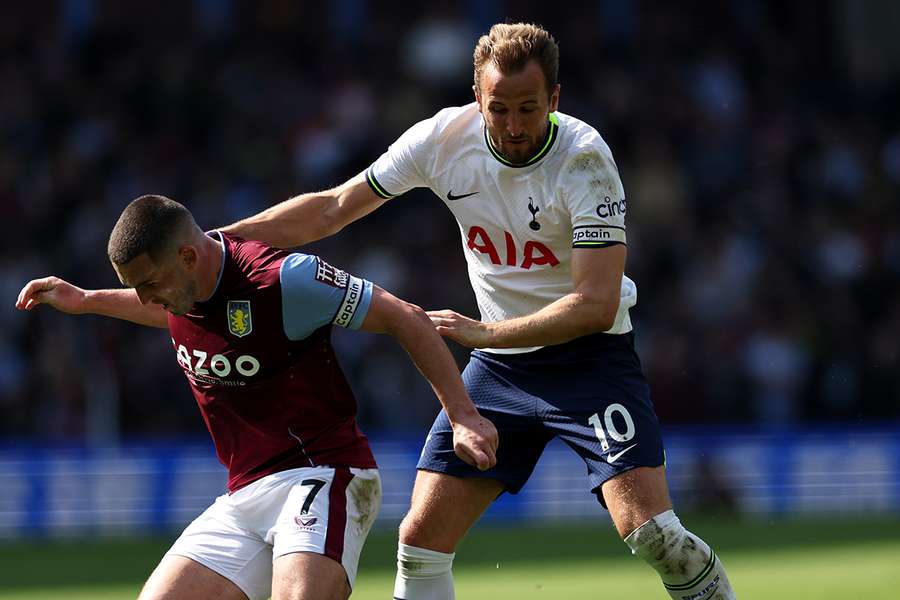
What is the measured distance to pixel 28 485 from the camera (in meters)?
14.6

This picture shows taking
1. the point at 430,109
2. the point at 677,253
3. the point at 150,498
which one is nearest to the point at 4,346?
the point at 150,498

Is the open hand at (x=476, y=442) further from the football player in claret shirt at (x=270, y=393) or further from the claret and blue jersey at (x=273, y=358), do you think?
the claret and blue jersey at (x=273, y=358)

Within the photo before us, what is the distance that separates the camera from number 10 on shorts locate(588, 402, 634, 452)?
6.08m

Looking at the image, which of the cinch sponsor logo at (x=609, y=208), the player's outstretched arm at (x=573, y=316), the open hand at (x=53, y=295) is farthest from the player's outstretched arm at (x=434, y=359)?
the open hand at (x=53, y=295)

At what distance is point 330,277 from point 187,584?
4.06ft

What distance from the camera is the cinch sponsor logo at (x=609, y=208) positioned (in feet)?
19.7

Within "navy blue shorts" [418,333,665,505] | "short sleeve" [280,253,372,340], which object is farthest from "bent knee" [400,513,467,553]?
"short sleeve" [280,253,372,340]

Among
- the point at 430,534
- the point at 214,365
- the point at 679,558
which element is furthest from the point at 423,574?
the point at 214,365

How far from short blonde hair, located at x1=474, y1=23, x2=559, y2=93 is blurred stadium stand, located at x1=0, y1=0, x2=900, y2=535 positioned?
30.4 ft

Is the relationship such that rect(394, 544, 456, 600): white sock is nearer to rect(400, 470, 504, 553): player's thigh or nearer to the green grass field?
rect(400, 470, 504, 553): player's thigh

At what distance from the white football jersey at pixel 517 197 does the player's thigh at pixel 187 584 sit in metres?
1.46

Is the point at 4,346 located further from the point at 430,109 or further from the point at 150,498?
the point at 430,109

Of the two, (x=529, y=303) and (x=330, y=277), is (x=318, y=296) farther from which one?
(x=529, y=303)

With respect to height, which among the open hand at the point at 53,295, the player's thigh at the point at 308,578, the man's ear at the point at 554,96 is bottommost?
the player's thigh at the point at 308,578
